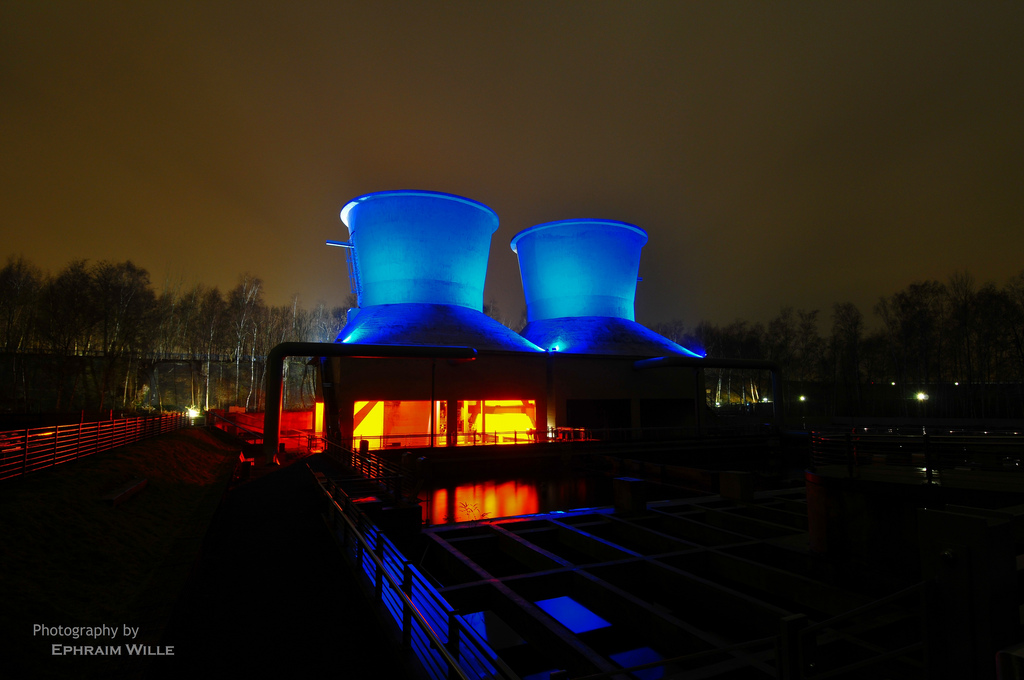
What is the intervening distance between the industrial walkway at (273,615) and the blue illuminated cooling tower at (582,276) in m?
27.0

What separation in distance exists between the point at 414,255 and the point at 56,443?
22.6m

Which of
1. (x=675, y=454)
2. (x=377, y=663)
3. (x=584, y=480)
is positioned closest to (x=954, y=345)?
(x=675, y=454)

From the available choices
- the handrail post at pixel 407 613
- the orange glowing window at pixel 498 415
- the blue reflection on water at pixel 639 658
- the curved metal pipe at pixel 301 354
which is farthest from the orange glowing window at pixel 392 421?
the handrail post at pixel 407 613

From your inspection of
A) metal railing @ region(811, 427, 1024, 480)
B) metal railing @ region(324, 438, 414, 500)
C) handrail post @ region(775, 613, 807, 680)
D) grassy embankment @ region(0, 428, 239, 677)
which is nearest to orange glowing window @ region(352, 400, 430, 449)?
metal railing @ region(324, 438, 414, 500)

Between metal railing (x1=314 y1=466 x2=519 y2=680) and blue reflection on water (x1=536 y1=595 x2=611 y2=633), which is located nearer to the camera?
metal railing (x1=314 y1=466 x2=519 y2=680)

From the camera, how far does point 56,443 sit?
441 inches

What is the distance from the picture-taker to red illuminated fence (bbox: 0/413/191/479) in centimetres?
963

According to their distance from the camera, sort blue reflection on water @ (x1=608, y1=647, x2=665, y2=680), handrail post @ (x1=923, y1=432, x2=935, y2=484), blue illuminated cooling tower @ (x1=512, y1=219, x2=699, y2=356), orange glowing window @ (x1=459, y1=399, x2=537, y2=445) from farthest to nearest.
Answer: blue illuminated cooling tower @ (x1=512, y1=219, x2=699, y2=356) < orange glowing window @ (x1=459, y1=399, x2=537, y2=445) < handrail post @ (x1=923, y1=432, x2=935, y2=484) < blue reflection on water @ (x1=608, y1=647, x2=665, y2=680)

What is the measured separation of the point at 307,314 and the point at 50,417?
123 feet

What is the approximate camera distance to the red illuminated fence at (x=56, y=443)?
31.6ft

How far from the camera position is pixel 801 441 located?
28438 mm

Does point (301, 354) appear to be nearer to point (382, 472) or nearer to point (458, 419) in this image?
point (458, 419)

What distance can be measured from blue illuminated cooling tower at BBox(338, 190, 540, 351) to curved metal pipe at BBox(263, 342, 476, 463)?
6554mm

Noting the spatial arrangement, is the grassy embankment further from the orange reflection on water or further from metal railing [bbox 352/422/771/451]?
metal railing [bbox 352/422/771/451]
